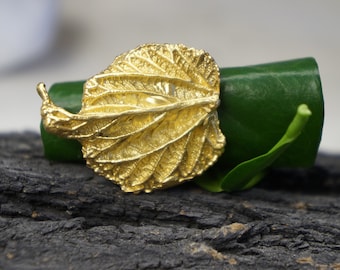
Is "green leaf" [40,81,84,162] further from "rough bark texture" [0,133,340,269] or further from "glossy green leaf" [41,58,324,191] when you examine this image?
"glossy green leaf" [41,58,324,191]

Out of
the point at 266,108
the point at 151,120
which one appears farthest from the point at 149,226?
the point at 266,108

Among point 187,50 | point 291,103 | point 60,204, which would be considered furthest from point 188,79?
point 60,204

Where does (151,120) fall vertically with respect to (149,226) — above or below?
above

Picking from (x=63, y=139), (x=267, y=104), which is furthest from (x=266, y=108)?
(x=63, y=139)

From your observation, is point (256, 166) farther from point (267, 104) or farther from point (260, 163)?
point (267, 104)

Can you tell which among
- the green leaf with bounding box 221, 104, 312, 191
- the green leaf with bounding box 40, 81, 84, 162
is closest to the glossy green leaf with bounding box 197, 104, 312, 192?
the green leaf with bounding box 221, 104, 312, 191

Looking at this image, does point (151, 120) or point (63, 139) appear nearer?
point (151, 120)

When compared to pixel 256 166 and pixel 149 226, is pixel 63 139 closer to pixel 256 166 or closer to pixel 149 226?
pixel 149 226
